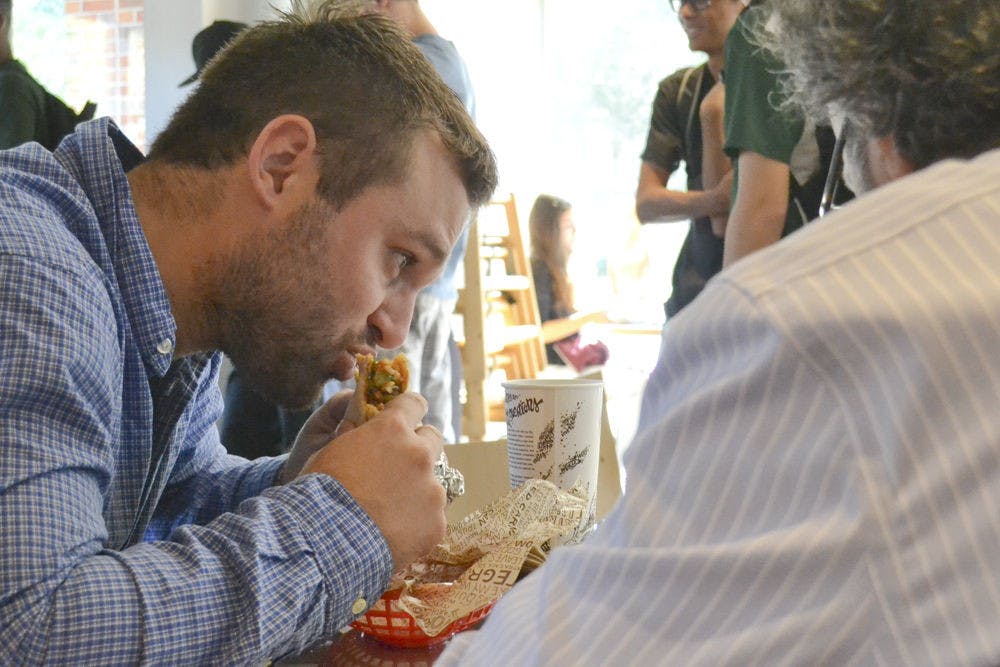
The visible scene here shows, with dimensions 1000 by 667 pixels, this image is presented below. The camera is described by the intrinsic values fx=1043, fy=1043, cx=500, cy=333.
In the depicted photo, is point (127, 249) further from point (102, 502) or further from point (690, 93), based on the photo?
point (690, 93)

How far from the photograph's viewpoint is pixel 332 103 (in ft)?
3.51

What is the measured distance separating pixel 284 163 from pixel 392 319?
0.20m

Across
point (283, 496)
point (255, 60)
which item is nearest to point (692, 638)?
point (283, 496)

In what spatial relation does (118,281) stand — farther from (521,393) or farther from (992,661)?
(992,661)

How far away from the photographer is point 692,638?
40cm

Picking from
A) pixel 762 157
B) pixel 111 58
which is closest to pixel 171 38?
pixel 111 58

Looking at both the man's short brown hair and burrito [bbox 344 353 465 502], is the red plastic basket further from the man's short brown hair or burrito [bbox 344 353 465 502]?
the man's short brown hair

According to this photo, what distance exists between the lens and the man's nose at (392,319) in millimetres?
1120

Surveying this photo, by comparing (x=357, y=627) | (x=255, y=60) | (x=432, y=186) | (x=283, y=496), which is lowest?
(x=357, y=627)

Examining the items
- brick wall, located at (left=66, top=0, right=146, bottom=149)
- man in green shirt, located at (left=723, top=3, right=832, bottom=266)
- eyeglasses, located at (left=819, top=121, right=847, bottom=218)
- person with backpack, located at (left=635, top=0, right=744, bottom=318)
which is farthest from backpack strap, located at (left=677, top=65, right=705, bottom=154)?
brick wall, located at (left=66, top=0, right=146, bottom=149)

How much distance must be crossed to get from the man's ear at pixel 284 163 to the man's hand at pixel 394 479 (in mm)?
268

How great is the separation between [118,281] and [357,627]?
Result: 358 millimetres

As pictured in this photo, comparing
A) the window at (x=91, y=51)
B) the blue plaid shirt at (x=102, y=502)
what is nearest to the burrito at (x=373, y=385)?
the blue plaid shirt at (x=102, y=502)

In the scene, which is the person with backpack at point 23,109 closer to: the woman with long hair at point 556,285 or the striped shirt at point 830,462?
the striped shirt at point 830,462
